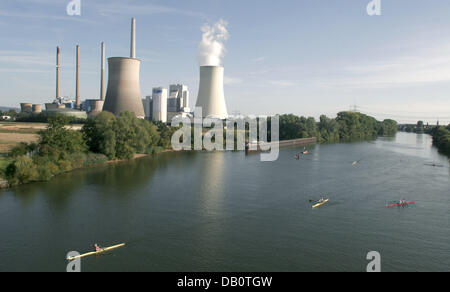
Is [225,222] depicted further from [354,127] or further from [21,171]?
[354,127]

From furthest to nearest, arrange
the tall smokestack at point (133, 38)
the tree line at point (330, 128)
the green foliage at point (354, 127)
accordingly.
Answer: the green foliage at point (354, 127) → the tree line at point (330, 128) → the tall smokestack at point (133, 38)

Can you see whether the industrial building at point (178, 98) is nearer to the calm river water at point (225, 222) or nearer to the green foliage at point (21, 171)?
the calm river water at point (225, 222)

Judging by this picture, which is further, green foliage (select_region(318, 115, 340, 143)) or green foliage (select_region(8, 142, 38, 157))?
green foliage (select_region(318, 115, 340, 143))

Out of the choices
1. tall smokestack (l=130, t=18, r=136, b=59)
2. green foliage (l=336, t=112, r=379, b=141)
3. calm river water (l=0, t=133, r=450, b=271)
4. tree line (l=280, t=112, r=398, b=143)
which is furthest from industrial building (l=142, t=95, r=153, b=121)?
calm river water (l=0, t=133, r=450, b=271)

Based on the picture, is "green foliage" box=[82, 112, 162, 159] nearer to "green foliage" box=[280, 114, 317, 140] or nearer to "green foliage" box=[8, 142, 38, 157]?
"green foliage" box=[8, 142, 38, 157]

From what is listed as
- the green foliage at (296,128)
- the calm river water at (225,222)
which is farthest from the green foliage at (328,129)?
the calm river water at (225,222)
